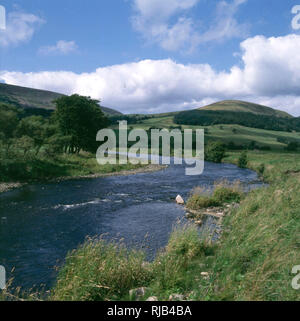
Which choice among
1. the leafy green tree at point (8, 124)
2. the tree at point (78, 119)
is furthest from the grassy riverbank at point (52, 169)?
the tree at point (78, 119)

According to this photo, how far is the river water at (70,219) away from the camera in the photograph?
1240 centimetres

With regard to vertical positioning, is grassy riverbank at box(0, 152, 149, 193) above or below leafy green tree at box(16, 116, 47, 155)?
below

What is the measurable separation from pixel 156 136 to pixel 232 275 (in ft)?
336

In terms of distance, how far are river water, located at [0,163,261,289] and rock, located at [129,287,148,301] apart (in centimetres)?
214

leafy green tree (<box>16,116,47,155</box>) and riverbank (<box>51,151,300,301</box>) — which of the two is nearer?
riverbank (<box>51,151,300,301</box>)

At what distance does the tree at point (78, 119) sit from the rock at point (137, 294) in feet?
146

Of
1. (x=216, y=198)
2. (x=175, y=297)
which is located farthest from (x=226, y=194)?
(x=175, y=297)

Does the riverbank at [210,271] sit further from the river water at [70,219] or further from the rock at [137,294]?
the river water at [70,219]

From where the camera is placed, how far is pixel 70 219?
18.5m

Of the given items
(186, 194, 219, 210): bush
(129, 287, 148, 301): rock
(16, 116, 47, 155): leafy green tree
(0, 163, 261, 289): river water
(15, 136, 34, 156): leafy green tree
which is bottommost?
(0, 163, 261, 289): river water

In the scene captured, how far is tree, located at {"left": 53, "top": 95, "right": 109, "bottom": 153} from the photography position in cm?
5075

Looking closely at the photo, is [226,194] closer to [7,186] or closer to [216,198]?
[216,198]

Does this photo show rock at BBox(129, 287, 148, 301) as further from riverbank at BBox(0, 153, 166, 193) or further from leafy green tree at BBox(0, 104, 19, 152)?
leafy green tree at BBox(0, 104, 19, 152)

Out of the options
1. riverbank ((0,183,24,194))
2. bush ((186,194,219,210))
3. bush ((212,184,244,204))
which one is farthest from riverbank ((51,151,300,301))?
riverbank ((0,183,24,194))
